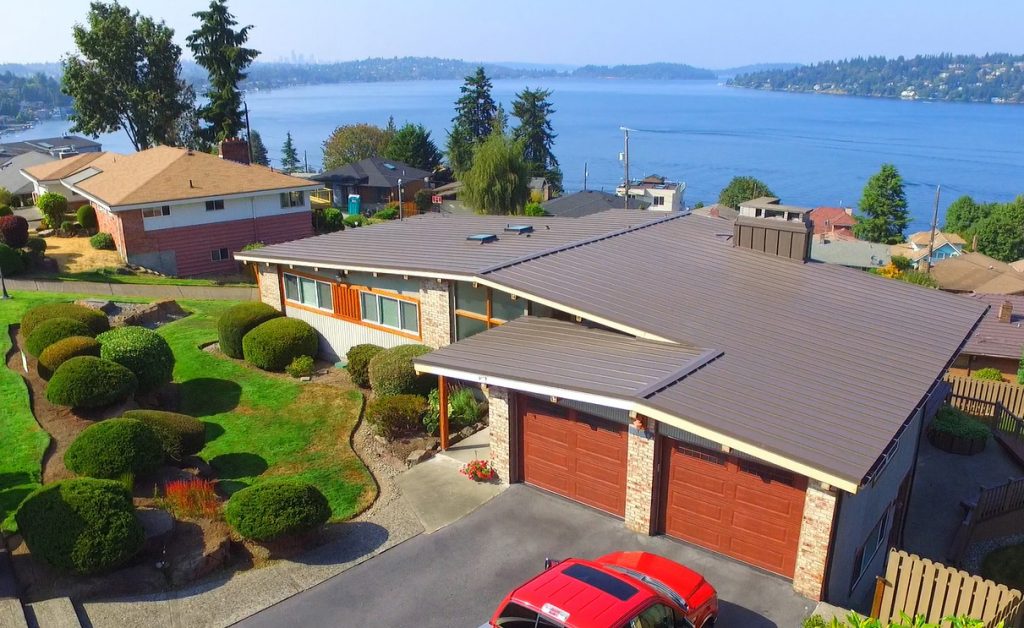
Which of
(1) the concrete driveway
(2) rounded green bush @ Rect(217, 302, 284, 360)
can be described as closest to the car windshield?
(1) the concrete driveway

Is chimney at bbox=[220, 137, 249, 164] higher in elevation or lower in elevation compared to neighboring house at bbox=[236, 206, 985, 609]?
higher

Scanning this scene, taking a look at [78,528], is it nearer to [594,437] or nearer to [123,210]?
[594,437]

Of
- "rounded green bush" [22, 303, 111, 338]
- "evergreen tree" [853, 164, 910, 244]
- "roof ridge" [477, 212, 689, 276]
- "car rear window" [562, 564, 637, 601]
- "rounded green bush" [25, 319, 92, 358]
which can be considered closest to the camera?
"car rear window" [562, 564, 637, 601]

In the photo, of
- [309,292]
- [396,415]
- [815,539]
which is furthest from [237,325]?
[815,539]

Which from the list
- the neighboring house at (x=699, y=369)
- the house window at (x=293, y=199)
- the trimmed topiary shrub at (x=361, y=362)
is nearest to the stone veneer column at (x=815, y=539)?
the neighboring house at (x=699, y=369)

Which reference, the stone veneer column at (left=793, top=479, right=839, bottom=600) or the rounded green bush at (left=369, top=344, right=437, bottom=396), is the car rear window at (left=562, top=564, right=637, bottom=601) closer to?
the stone veneer column at (left=793, top=479, right=839, bottom=600)

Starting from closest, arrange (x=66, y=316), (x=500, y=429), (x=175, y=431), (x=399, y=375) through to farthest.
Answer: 1. (x=500, y=429)
2. (x=175, y=431)
3. (x=399, y=375)
4. (x=66, y=316)

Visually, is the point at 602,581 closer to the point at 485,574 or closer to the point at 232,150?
the point at 485,574
